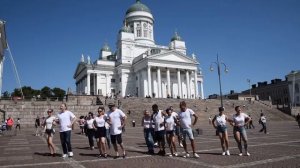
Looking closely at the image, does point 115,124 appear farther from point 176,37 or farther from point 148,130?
point 176,37

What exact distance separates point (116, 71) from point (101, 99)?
95.4 ft

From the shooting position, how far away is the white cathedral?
6744 centimetres

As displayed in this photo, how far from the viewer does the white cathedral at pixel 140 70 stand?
221ft

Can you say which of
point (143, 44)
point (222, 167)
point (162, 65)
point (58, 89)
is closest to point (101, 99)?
point (162, 65)

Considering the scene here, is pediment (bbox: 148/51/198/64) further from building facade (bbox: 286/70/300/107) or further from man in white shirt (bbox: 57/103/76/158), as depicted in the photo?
man in white shirt (bbox: 57/103/76/158)

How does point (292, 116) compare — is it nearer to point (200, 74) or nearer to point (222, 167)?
point (200, 74)

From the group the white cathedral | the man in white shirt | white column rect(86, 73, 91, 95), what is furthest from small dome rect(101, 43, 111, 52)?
the man in white shirt

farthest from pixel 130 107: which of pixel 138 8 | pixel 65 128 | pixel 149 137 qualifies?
pixel 138 8

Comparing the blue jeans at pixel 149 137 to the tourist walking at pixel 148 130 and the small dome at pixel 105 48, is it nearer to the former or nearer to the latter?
the tourist walking at pixel 148 130

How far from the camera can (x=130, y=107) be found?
44.0 m

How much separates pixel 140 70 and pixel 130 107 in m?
26.3

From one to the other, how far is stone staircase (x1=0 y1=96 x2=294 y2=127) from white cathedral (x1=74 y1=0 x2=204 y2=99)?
16.4 metres

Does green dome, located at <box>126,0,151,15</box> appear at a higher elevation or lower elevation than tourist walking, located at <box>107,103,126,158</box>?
higher

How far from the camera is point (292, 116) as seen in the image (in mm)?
52875
